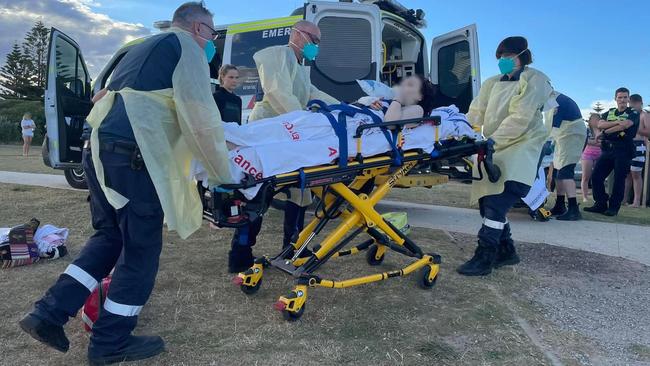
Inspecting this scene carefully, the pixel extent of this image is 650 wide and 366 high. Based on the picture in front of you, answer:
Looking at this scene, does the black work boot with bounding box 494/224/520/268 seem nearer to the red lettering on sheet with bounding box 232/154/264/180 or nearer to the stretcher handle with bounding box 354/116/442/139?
the stretcher handle with bounding box 354/116/442/139

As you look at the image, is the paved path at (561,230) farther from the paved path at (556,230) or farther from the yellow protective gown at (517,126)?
the yellow protective gown at (517,126)

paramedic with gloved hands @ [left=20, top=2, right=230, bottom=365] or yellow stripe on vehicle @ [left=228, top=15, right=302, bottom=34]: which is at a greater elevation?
yellow stripe on vehicle @ [left=228, top=15, right=302, bottom=34]

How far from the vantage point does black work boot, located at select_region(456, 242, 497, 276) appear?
164 inches

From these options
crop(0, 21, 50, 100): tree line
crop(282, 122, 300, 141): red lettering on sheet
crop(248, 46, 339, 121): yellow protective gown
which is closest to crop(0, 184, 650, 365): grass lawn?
crop(282, 122, 300, 141): red lettering on sheet

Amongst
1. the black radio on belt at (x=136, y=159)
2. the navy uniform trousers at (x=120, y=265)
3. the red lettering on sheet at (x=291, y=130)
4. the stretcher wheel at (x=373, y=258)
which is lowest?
the stretcher wheel at (x=373, y=258)

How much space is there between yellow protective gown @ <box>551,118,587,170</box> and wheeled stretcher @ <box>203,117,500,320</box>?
3416mm

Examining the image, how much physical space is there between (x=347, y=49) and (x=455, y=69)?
2.06m

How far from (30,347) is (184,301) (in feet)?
3.17

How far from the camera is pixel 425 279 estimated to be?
147 inches

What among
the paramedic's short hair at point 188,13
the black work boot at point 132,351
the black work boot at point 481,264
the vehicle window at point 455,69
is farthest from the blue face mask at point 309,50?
the vehicle window at point 455,69

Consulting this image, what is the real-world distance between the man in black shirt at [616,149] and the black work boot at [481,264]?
4400 mm

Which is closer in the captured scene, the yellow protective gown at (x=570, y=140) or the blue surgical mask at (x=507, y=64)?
the blue surgical mask at (x=507, y=64)

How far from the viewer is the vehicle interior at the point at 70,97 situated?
6.67m

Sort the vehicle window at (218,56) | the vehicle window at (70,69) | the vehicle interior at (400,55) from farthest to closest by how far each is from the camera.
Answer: the vehicle interior at (400,55)
the vehicle window at (218,56)
the vehicle window at (70,69)
